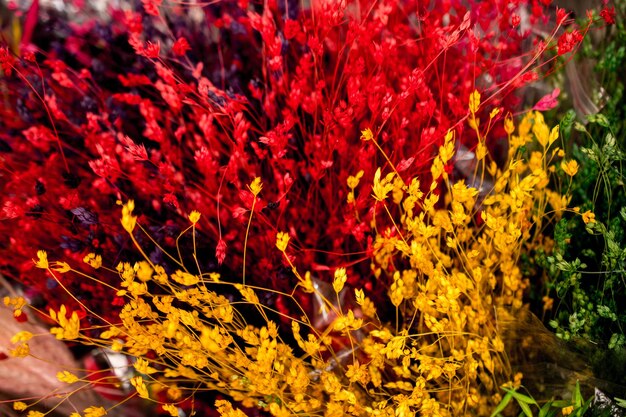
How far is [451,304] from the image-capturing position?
3.16ft

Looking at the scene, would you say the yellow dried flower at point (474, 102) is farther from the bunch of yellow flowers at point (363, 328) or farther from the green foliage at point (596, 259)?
the green foliage at point (596, 259)

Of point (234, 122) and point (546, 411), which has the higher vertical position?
point (234, 122)

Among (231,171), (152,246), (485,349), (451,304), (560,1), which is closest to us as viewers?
(451,304)

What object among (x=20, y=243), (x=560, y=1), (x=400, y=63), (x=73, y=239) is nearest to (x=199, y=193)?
(x=73, y=239)

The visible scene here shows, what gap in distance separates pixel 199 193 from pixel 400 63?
19.4 inches

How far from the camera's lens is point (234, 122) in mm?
1264

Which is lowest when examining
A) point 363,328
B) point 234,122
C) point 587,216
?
point 363,328

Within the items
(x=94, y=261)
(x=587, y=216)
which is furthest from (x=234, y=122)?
(x=587, y=216)

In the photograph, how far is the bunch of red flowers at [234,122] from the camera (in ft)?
4.01

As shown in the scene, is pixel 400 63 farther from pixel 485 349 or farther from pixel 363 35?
pixel 485 349

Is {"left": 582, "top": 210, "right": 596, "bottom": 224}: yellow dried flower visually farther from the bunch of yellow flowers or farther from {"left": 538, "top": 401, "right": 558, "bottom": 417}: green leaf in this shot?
{"left": 538, "top": 401, "right": 558, "bottom": 417}: green leaf

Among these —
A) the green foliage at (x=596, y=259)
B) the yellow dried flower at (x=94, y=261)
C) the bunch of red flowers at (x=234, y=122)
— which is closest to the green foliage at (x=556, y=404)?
the green foliage at (x=596, y=259)

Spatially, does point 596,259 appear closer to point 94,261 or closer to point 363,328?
point 363,328

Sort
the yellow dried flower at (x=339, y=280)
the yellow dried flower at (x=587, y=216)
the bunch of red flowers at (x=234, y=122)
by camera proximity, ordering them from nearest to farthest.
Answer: the yellow dried flower at (x=339, y=280) → the yellow dried flower at (x=587, y=216) → the bunch of red flowers at (x=234, y=122)
